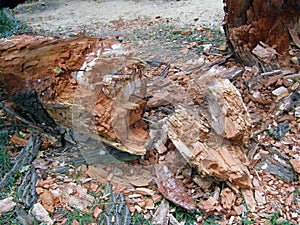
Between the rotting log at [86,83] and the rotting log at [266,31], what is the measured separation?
133cm

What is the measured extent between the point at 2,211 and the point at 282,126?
2026mm

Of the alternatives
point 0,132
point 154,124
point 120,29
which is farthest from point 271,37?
point 120,29

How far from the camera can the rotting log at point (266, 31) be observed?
9.77 feet

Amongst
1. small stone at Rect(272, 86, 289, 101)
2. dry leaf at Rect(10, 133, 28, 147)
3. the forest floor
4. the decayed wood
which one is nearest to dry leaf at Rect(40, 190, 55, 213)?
the forest floor

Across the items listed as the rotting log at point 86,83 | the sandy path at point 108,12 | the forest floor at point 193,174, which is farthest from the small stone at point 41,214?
the sandy path at point 108,12

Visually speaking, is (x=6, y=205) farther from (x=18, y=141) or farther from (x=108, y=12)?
(x=108, y=12)

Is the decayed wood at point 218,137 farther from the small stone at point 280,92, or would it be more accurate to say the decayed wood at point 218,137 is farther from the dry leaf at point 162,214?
the small stone at point 280,92

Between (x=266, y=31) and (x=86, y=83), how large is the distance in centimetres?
189

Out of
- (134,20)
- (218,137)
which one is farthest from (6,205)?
(134,20)

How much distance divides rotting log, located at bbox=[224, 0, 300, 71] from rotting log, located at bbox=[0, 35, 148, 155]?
1.33 metres

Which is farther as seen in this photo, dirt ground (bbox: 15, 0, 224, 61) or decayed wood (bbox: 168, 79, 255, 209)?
dirt ground (bbox: 15, 0, 224, 61)

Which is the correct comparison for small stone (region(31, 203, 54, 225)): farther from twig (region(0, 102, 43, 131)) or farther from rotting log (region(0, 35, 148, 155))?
twig (region(0, 102, 43, 131))

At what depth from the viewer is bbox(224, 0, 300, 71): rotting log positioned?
2.98m

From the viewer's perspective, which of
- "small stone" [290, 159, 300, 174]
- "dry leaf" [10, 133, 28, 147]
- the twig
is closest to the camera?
"small stone" [290, 159, 300, 174]
